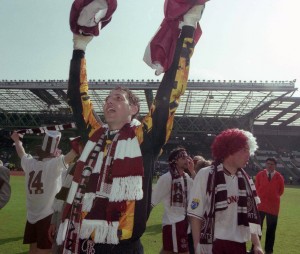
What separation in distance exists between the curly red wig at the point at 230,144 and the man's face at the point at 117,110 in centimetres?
141

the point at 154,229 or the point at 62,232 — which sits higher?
the point at 62,232

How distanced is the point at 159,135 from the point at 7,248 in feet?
18.4

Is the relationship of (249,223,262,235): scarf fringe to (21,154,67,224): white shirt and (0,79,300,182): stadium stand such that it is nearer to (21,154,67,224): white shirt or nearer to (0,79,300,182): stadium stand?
(21,154,67,224): white shirt

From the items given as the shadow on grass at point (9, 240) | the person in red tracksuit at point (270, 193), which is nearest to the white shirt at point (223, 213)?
the person in red tracksuit at point (270, 193)

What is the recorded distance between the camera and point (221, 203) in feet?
11.0

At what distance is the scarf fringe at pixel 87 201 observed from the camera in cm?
227

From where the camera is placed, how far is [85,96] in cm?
275

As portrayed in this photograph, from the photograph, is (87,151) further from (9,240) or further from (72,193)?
(9,240)

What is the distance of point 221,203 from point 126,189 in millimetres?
1423

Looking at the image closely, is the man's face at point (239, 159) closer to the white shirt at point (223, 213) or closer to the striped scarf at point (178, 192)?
the white shirt at point (223, 213)

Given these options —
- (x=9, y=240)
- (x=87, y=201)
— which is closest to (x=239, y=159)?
(x=87, y=201)

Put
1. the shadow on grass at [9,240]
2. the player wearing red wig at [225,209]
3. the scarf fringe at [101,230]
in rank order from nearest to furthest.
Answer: the scarf fringe at [101,230], the player wearing red wig at [225,209], the shadow on grass at [9,240]

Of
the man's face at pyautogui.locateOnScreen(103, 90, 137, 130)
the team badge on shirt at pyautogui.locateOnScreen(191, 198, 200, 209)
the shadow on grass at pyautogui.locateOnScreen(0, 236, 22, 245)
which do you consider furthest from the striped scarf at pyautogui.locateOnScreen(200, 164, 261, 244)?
the shadow on grass at pyautogui.locateOnScreen(0, 236, 22, 245)

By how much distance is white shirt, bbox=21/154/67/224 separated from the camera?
534cm
